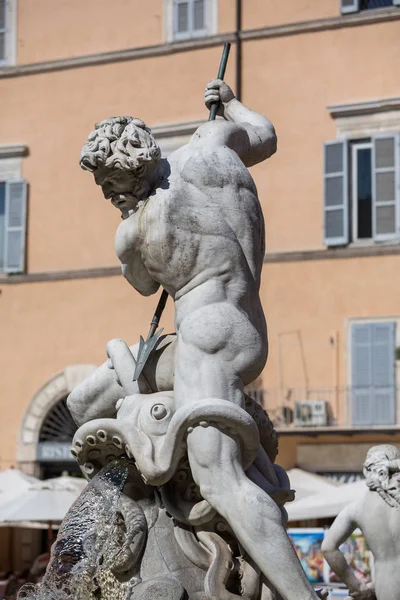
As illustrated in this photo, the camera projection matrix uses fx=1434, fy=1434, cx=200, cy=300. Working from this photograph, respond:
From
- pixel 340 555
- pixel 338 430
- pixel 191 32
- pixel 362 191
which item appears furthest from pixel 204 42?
pixel 340 555

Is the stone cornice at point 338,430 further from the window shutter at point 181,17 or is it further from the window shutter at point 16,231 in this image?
the window shutter at point 181,17

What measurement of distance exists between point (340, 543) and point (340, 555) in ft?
0.25

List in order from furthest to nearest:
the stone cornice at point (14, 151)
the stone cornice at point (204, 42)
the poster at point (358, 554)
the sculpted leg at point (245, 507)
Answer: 1. the stone cornice at point (14, 151)
2. the stone cornice at point (204, 42)
3. the poster at point (358, 554)
4. the sculpted leg at point (245, 507)

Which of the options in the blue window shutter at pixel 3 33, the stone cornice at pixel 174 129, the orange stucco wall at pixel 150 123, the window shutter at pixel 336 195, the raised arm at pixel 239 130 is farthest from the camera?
the blue window shutter at pixel 3 33

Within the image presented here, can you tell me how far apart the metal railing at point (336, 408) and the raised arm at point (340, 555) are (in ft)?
49.1

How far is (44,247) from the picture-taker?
2488 centimetres

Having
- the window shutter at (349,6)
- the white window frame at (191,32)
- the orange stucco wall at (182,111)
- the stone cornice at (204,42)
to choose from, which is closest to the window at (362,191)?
the orange stucco wall at (182,111)

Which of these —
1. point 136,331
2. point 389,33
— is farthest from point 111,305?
point 389,33

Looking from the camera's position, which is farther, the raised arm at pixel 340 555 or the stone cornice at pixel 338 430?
the stone cornice at pixel 338 430

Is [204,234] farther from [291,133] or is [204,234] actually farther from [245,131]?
[291,133]

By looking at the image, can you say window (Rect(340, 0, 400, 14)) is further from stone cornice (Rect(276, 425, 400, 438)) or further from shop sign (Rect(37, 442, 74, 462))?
shop sign (Rect(37, 442, 74, 462))

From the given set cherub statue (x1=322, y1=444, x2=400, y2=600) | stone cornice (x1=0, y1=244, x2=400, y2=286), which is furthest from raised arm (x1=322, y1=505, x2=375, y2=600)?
stone cornice (x1=0, y1=244, x2=400, y2=286)

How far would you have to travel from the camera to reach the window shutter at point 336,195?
22516mm

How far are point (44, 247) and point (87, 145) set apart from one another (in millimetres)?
20212
